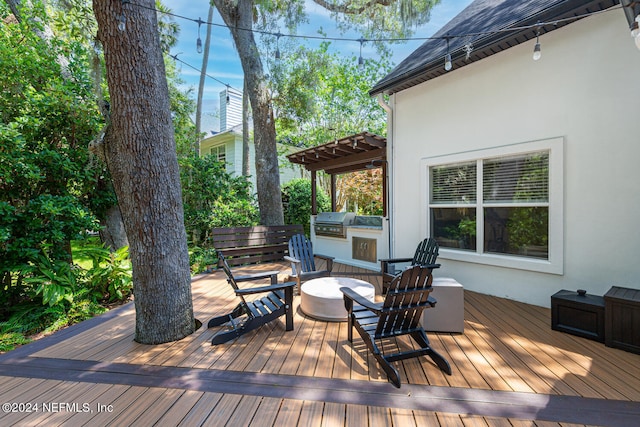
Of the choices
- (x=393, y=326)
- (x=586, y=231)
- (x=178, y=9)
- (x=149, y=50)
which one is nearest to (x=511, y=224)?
(x=586, y=231)

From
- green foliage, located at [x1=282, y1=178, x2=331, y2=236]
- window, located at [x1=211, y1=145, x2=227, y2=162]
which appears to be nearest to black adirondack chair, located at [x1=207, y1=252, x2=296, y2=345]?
green foliage, located at [x1=282, y1=178, x2=331, y2=236]

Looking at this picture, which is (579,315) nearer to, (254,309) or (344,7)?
(254,309)

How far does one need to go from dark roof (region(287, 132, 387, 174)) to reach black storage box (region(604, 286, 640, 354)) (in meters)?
3.87

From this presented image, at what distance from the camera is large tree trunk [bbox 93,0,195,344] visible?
2682 mm

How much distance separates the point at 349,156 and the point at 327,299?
381 centimetres

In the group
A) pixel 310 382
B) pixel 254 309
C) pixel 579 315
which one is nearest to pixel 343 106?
pixel 254 309

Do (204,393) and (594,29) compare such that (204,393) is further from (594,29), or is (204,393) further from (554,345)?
(594,29)

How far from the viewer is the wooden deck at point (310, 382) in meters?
1.85

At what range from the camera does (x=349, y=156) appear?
6.40m

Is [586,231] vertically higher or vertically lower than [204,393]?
higher

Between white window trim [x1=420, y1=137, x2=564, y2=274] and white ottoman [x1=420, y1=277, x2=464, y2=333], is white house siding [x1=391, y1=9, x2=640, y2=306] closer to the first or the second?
white window trim [x1=420, y1=137, x2=564, y2=274]

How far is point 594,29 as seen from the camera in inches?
131

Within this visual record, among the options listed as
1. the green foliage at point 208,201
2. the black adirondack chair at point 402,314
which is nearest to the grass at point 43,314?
the green foliage at point 208,201

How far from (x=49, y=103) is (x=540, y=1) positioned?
6.86m
